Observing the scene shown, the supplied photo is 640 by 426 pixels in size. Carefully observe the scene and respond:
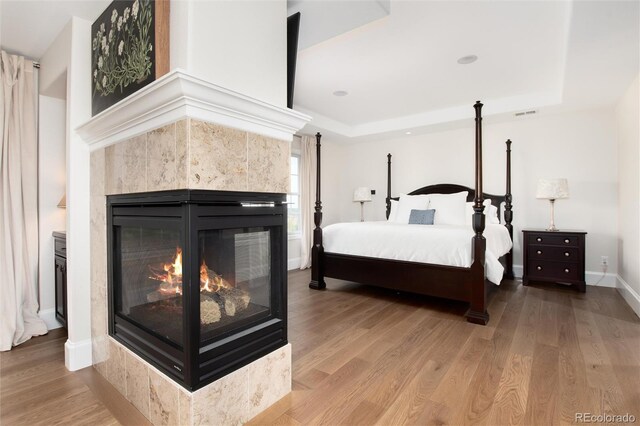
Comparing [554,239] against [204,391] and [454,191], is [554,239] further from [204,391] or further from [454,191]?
[204,391]

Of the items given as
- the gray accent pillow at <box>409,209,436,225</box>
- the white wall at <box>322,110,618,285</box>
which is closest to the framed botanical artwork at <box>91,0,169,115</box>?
the gray accent pillow at <box>409,209,436,225</box>

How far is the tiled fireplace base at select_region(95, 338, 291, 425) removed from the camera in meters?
1.31

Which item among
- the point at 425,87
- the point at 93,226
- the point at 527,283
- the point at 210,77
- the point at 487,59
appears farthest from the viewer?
the point at 527,283

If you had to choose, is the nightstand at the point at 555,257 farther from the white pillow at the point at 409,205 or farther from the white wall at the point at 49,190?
the white wall at the point at 49,190

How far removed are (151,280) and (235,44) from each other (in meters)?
1.24

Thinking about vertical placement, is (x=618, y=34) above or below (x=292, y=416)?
above

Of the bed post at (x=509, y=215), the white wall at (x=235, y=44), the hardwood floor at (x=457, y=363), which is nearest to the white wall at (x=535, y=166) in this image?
the bed post at (x=509, y=215)

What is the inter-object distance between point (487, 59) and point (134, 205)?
337cm

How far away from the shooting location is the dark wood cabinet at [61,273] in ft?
7.84

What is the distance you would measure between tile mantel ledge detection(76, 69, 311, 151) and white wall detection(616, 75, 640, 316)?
11.4 ft

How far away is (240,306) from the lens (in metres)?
1.56

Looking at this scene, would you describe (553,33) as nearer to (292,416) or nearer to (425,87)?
(425,87)

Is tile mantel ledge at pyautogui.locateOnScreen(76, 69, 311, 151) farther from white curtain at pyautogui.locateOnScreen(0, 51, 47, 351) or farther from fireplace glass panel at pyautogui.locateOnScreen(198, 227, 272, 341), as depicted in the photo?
white curtain at pyautogui.locateOnScreen(0, 51, 47, 351)

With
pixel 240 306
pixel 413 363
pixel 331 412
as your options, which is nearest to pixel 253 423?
pixel 331 412
